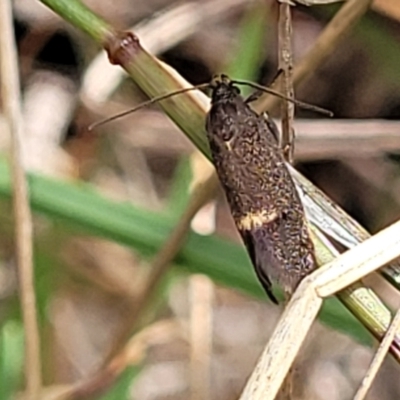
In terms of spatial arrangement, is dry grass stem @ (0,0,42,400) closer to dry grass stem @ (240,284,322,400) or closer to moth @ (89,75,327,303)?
moth @ (89,75,327,303)

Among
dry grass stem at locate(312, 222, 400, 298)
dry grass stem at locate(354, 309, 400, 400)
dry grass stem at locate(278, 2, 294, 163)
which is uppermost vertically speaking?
dry grass stem at locate(278, 2, 294, 163)

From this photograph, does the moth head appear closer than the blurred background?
Yes

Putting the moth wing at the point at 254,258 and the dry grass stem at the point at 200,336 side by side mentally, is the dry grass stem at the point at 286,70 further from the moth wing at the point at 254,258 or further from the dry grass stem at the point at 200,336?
the dry grass stem at the point at 200,336

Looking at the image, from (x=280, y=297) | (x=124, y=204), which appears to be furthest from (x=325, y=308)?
(x=124, y=204)

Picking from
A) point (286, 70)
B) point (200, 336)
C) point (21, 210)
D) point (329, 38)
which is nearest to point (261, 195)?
point (286, 70)

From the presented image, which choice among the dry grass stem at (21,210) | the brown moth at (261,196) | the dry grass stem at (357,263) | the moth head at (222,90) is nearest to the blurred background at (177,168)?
the dry grass stem at (21,210)

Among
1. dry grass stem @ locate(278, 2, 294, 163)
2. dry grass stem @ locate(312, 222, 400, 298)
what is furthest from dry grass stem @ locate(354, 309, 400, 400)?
dry grass stem @ locate(278, 2, 294, 163)
